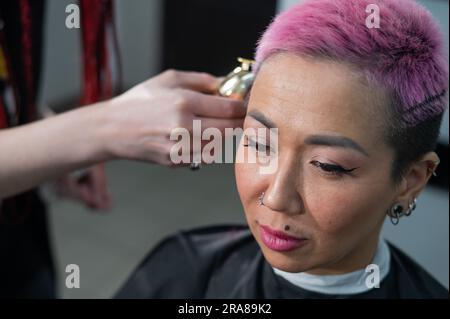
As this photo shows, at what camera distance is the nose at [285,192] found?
28.5 inches

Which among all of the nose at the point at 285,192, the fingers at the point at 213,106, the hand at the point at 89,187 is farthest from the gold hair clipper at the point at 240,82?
the hand at the point at 89,187

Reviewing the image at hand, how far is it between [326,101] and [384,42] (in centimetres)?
10

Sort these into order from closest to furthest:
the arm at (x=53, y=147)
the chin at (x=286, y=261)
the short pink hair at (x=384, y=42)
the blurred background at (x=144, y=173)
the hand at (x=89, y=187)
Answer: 1. the short pink hair at (x=384, y=42)
2. the chin at (x=286, y=261)
3. the arm at (x=53, y=147)
4. the hand at (x=89, y=187)
5. the blurred background at (x=144, y=173)

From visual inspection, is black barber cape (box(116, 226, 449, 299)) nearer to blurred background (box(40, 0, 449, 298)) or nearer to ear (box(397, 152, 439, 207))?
ear (box(397, 152, 439, 207))

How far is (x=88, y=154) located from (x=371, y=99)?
0.45 metres

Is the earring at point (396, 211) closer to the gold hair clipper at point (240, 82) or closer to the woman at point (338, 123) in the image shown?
the woman at point (338, 123)

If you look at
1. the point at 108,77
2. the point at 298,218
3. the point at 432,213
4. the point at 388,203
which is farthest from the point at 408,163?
the point at 108,77

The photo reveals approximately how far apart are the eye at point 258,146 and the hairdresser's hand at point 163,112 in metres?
0.06

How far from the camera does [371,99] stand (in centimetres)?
70

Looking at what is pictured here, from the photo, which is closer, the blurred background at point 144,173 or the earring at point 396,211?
the earring at point 396,211

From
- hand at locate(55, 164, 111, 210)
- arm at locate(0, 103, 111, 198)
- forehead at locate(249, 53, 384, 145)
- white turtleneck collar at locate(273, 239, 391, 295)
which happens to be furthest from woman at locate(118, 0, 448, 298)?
hand at locate(55, 164, 111, 210)

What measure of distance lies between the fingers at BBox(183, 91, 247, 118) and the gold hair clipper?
1 cm

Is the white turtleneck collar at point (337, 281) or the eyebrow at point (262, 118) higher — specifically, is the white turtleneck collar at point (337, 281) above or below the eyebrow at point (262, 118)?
A: below

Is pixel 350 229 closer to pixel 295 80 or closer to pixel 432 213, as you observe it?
pixel 295 80
